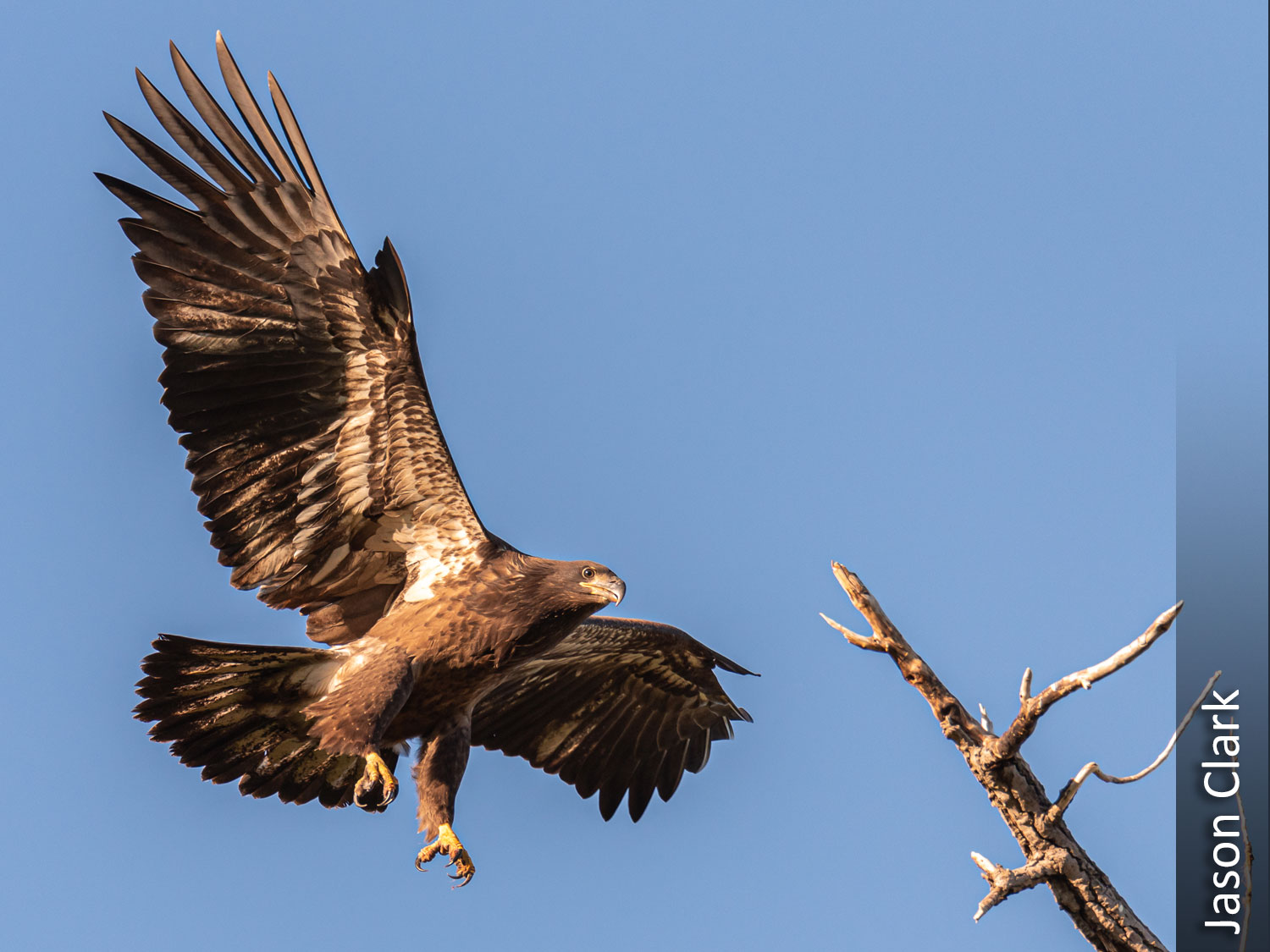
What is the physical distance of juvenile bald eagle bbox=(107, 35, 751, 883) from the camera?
8.38 m

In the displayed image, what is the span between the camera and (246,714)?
29.4ft

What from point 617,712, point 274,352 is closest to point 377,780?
point 274,352

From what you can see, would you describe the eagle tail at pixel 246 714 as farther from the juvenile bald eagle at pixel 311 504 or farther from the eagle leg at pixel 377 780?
the eagle leg at pixel 377 780

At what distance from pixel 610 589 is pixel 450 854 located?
5.91 ft

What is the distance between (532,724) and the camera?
35.7 feet

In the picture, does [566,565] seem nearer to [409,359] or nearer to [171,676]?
[409,359]

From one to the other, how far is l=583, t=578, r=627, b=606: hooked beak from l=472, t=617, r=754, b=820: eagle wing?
6.28ft

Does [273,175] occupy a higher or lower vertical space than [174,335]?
higher

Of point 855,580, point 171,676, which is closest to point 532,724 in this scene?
point 171,676

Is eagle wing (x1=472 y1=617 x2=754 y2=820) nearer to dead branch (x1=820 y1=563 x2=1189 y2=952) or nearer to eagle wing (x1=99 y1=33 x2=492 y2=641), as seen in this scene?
eagle wing (x1=99 y1=33 x2=492 y2=641)

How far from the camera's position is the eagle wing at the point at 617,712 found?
35.3ft

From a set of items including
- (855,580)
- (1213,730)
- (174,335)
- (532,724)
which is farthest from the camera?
(532,724)

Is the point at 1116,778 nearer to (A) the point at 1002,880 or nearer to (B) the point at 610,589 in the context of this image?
(A) the point at 1002,880

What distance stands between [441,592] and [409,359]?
1.41 meters
